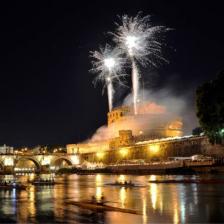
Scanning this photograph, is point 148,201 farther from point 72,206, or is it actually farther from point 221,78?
point 221,78

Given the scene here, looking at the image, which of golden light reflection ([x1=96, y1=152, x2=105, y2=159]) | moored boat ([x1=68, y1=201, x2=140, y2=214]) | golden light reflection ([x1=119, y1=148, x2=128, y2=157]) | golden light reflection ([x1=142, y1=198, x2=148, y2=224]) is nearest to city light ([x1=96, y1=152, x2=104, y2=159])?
golden light reflection ([x1=96, y1=152, x2=105, y2=159])

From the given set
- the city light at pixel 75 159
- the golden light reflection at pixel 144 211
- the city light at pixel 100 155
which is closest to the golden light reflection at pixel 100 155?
the city light at pixel 100 155

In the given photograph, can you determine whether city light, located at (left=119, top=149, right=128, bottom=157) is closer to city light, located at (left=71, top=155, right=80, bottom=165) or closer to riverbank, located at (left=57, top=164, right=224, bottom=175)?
riverbank, located at (left=57, top=164, right=224, bottom=175)

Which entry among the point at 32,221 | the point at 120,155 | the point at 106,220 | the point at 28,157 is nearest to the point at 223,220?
the point at 106,220

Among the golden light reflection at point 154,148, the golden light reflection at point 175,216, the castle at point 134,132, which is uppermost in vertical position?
the castle at point 134,132

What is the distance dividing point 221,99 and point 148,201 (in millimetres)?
26894

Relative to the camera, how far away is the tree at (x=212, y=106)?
60.6 m

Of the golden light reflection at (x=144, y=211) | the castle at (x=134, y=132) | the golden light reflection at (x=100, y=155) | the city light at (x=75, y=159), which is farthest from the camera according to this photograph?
the city light at (x=75, y=159)

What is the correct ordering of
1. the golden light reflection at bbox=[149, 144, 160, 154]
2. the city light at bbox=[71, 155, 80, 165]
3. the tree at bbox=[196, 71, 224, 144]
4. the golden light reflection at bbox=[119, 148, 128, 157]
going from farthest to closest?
the city light at bbox=[71, 155, 80, 165]
the golden light reflection at bbox=[119, 148, 128, 157]
the golden light reflection at bbox=[149, 144, 160, 154]
the tree at bbox=[196, 71, 224, 144]

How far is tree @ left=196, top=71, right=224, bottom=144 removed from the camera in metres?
60.6

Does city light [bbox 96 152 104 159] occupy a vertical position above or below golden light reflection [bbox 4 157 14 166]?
above

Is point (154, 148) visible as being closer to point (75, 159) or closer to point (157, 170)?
point (157, 170)

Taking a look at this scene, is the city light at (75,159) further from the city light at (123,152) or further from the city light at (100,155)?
the city light at (123,152)

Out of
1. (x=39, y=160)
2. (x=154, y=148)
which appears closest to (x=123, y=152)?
(x=154, y=148)
